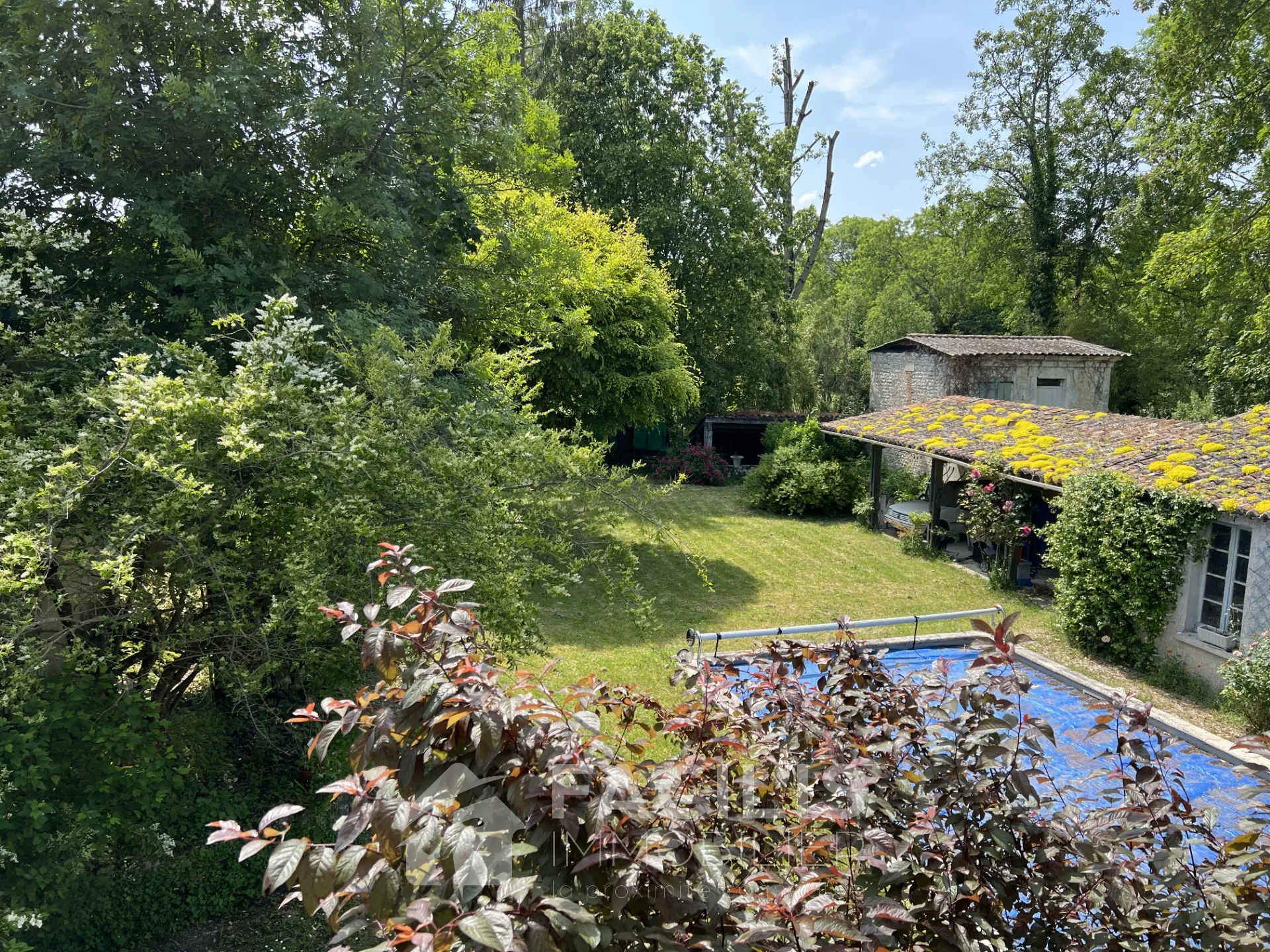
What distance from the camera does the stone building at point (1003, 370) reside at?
2172 centimetres

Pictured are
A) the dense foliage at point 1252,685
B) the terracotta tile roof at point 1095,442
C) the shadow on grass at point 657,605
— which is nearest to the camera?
the dense foliage at point 1252,685

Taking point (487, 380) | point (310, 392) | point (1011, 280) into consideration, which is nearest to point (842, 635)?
point (310, 392)

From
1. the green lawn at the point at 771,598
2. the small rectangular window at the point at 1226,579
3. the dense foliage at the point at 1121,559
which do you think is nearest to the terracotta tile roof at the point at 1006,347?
the green lawn at the point at 771,598

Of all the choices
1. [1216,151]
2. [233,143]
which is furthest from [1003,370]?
[233,143]

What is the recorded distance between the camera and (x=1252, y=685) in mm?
8922

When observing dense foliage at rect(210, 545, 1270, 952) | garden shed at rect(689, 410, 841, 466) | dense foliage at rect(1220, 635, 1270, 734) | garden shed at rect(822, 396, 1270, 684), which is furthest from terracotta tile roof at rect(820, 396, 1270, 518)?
dense foliage at rect(210, 545, 1270, 952)

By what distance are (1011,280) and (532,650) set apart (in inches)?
1360

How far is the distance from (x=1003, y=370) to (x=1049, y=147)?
1415 cm

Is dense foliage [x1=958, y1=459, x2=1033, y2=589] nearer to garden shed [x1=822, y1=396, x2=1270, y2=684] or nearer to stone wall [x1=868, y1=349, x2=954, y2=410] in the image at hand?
garden shed [x1=822, y1=396, x2=1270, y2=684]

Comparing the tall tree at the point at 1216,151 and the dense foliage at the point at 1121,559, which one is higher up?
the tall tree at the point at 1216,151

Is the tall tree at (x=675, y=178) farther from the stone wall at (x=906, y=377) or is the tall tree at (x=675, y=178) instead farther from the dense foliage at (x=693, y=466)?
the stone wall at (x=906, y=377)

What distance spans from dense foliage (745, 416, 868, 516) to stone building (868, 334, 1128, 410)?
3125mm

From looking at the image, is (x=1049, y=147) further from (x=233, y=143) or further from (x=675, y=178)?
(x=233, y=143)

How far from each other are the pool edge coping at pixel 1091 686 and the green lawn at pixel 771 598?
0.28 m
